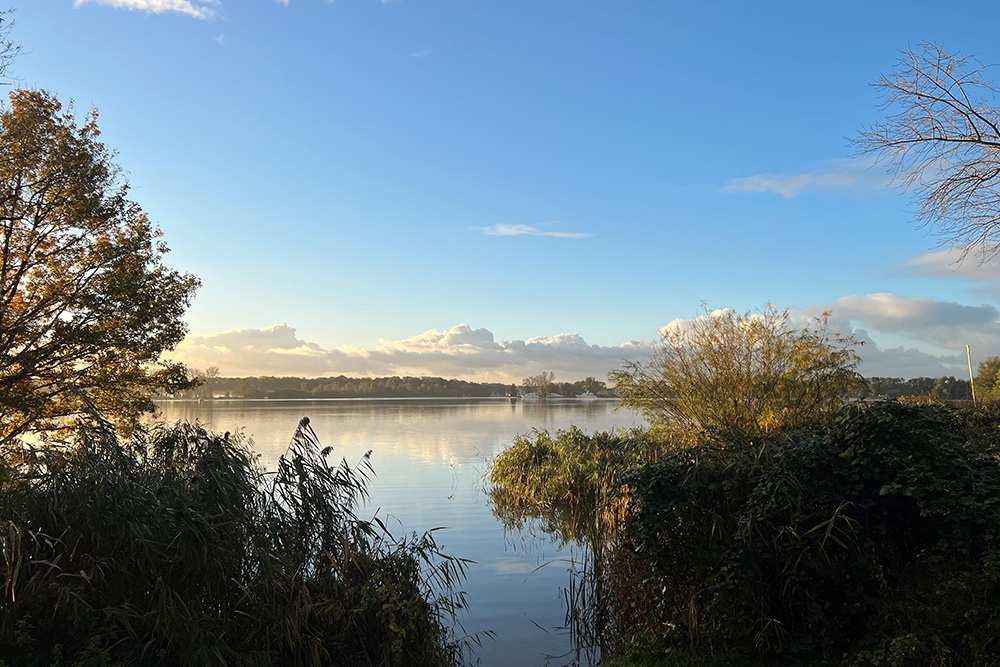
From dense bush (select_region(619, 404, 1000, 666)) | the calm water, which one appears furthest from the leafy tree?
dense bush (select_region(619, 404, 1000, 666))

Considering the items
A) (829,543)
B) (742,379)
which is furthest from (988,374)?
(829,543)

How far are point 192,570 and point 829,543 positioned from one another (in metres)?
6.61

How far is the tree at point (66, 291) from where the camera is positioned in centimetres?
1504

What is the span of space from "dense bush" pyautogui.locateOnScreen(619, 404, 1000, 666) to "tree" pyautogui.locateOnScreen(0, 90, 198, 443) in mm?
13769

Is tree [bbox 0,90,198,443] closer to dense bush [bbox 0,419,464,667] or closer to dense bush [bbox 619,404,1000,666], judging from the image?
dense bush [bbox 0,419,464,667]

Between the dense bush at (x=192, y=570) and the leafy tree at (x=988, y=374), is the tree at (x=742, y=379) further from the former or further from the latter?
the leafy tree at (x=988, y=374)

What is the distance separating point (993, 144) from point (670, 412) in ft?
34.6

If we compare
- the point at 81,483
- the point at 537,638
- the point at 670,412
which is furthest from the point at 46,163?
the point at 670,412

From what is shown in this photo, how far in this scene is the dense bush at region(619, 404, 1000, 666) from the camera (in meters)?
5.96

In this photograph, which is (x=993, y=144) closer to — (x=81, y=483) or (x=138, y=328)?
(x=81, y=483)

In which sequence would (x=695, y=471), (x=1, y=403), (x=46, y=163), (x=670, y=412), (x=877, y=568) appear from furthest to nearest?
(x=670, y=412), (x=46, y=163), (x=1, y=403), (x=695, y=471), (x=877, y=568)

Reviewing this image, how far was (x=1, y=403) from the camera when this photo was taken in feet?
46.6

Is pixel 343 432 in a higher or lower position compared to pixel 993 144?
lower

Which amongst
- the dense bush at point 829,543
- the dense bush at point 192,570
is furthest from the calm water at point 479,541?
the dense bush at point 829,543
